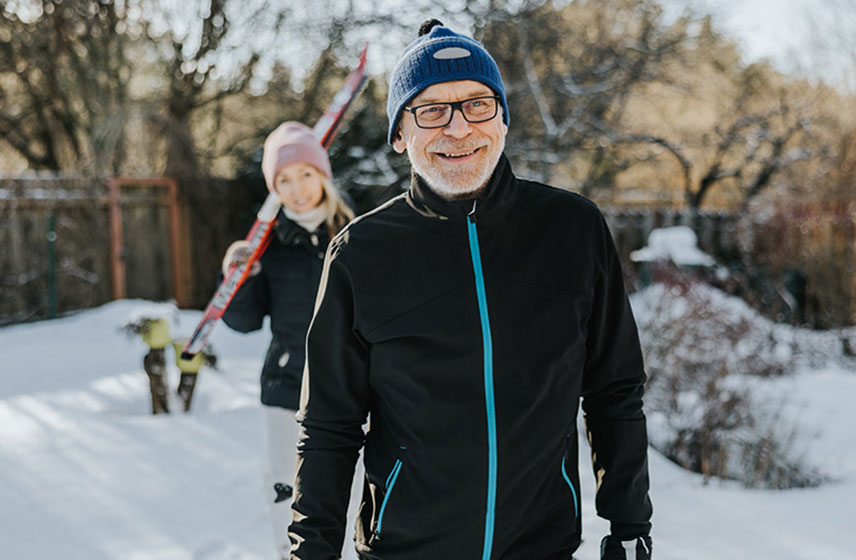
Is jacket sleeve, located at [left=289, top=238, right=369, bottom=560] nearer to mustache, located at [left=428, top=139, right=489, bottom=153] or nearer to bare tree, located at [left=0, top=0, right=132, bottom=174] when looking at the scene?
mustache, located at [left=428, top=139, right=489, bottom=153]

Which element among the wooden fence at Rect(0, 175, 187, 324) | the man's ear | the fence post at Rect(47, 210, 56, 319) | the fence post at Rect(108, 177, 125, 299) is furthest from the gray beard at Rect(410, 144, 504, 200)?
the fence post at Rect(108, 177, 125, 299)

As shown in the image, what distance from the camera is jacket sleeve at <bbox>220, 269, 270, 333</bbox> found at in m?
3.05

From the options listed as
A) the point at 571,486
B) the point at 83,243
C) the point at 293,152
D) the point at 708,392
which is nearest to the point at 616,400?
the point at 571,486

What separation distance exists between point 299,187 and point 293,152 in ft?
0.52

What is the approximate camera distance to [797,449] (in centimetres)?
503

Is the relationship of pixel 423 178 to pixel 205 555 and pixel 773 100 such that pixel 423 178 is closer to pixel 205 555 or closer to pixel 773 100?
pixel 205 555

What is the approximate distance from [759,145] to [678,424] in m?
8.40

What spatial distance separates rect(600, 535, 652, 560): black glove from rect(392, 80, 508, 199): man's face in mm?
761

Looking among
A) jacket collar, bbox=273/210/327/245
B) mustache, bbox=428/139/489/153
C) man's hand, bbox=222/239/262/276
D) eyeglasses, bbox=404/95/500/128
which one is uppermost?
eyeglasses, bbox=404/95/500/128

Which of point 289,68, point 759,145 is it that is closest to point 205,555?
point 289,68

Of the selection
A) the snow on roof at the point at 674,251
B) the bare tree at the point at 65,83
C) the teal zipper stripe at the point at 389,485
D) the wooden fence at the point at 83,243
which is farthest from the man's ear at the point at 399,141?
the bare tree at the point at 65,83

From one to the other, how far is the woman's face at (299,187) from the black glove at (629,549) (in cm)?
184

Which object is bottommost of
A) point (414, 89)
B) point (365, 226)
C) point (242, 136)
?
point (365, 226)

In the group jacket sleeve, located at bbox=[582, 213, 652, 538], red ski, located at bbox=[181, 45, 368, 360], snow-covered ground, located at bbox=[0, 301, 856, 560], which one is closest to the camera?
jacket sleeve, located at bbox=[582, 213, 652, 538]
